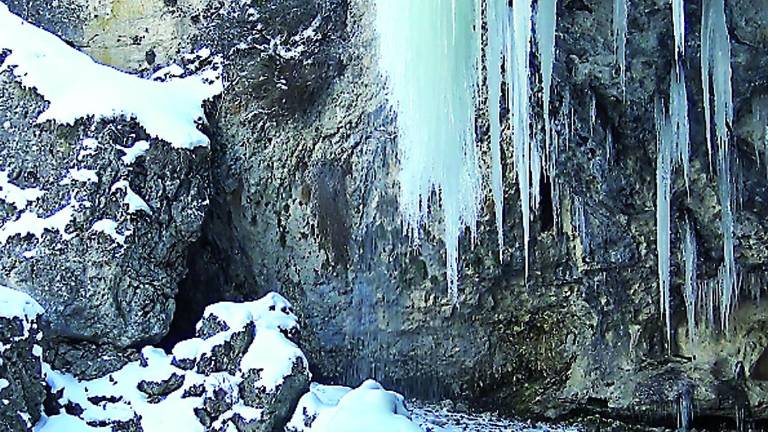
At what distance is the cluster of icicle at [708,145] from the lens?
4828mm

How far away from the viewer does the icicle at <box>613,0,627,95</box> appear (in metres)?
4.77

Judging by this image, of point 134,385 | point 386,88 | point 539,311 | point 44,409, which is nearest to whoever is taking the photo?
point 44,409

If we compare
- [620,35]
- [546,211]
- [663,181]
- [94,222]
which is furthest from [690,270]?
[94,222]

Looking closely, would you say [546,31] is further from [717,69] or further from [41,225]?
[41,225]

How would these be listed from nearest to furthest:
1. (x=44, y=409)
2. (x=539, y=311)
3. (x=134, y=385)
Result: (x=44, y=409), (x=134, y=385), (x=539, y=311)

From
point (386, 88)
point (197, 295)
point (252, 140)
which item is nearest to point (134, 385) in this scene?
point (197, 295)

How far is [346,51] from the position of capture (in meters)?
7.04

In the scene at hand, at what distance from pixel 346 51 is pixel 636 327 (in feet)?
10.1

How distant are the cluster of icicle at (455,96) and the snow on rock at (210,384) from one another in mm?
1447

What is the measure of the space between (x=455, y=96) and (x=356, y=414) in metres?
1.97

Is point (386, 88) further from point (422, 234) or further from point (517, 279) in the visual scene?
point (517, 279)

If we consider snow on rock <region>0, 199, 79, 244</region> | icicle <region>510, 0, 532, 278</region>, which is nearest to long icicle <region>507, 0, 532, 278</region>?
icicle <region>510, 0, 532, 278</region>

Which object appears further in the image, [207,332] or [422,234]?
[422,234]

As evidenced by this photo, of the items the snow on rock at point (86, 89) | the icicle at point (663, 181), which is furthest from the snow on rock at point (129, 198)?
the icicle at point (663, 181)
